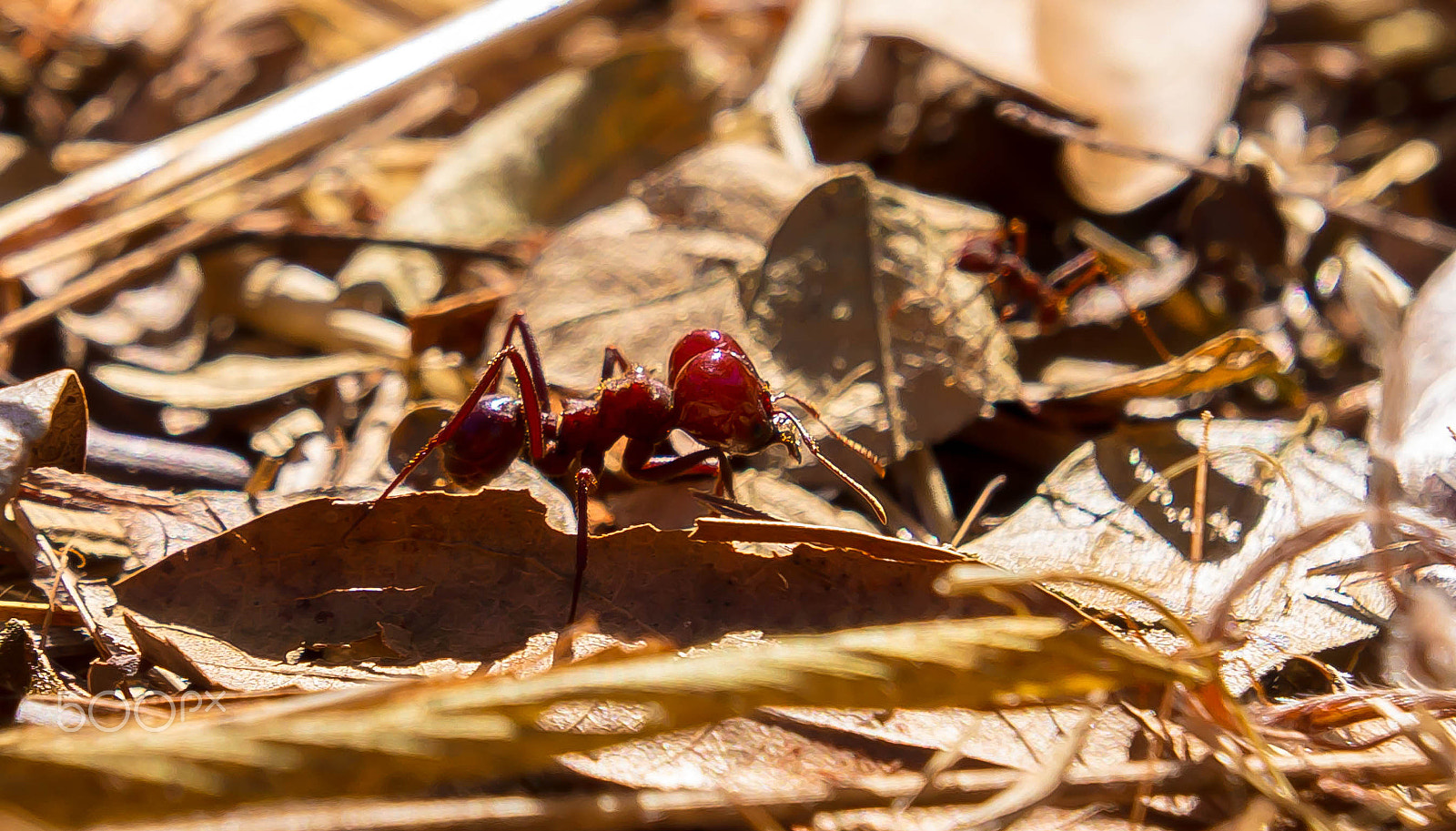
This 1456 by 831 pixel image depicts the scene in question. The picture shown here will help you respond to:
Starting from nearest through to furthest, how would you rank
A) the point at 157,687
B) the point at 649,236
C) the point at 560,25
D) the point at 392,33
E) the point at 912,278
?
1. the point at 157,687
2. the point at 912,278
3. the point at 649,236
4. the point at 560,25
5. the point at 392,33

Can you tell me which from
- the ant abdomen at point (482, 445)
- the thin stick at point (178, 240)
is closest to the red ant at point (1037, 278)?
the ant abdomen at point (482, 445)

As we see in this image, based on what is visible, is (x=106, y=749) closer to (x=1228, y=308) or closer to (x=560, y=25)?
(x=1228, y=308)

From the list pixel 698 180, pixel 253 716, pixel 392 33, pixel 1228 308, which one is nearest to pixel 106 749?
pixel 253 716

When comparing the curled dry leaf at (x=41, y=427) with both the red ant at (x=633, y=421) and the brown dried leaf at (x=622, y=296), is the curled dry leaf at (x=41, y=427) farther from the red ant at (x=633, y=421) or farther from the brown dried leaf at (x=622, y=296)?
the brown dried leaf at (x=622, y=296)

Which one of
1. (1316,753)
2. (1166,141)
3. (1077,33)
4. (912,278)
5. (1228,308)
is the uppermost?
(1077,33)

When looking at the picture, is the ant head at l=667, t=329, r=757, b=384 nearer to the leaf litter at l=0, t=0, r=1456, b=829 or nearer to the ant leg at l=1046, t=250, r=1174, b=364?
the leaf litter at l=0, t=0, r=1456, b=829

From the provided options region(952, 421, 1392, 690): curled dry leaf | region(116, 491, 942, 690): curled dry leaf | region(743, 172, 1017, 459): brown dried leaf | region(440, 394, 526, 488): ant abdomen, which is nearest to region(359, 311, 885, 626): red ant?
region(440, 394, 526, 488): ant abdomen

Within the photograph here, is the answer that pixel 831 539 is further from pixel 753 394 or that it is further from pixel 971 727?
pixel 753 394
